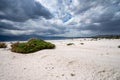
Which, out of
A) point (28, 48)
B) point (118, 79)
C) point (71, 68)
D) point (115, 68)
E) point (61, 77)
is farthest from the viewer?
point (28, 48)

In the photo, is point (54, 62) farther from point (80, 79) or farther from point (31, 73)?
point (80, 79)

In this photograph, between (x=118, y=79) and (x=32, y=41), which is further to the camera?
(x=32, y=41)

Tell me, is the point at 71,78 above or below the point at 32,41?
below

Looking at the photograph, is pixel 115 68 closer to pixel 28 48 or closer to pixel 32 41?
pixel 28 48

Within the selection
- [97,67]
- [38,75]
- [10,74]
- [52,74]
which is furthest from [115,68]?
[10,74]

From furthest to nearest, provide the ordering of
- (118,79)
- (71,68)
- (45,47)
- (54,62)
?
1. (45,47)
2. (54,62)
3. (71,68)
4. (118,79)

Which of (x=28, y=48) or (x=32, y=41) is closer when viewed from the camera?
(x=28, y=48)

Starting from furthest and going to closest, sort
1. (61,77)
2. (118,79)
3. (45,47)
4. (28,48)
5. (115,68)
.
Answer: (45,47)
(28,48)
(115,68)
(61,77)
(118,79)

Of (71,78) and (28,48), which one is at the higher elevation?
(28,48)

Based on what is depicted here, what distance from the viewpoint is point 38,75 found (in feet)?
20.7

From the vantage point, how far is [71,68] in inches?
281

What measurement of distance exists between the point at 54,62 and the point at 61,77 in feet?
7.70

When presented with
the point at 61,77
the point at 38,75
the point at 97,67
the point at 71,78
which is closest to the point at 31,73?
the point at 38,75

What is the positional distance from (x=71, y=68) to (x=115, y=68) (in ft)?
8.11
